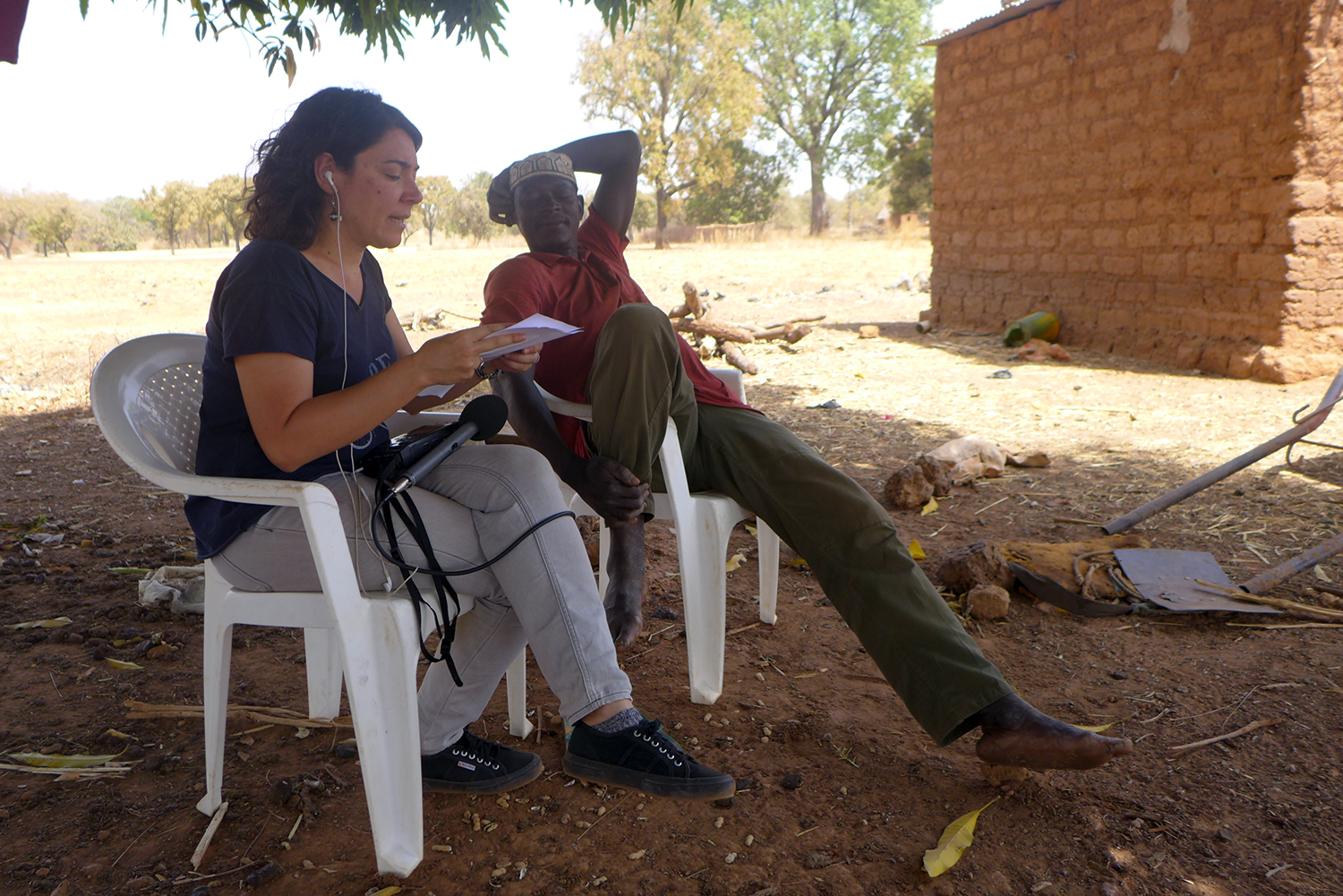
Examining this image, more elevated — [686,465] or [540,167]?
[540,167]

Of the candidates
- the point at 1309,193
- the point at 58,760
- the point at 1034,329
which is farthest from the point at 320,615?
the point at 1034,329

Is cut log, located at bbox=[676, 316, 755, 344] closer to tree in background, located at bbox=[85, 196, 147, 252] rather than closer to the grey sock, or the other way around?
the grey sock

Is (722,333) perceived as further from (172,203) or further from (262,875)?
(172,203)

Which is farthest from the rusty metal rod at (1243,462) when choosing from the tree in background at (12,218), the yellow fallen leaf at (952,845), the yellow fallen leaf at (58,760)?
the tree in background at (12,218)

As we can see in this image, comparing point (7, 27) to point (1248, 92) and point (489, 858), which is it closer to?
point (489, 858)

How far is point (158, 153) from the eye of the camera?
275 ft

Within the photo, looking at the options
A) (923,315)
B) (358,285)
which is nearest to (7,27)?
(358,285)

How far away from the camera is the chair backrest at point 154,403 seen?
66.7 inches

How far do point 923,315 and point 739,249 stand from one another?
45.5 feet

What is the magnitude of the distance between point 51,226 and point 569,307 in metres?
37.9

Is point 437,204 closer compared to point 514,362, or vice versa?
point 514,362

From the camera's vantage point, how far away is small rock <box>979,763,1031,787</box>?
191cm

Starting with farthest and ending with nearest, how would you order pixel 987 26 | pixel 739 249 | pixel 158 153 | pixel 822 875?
pixel 158 153 → pixel 739 249 → pixel 987 26 → pixel 822 875

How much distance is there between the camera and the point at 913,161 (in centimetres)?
2741
